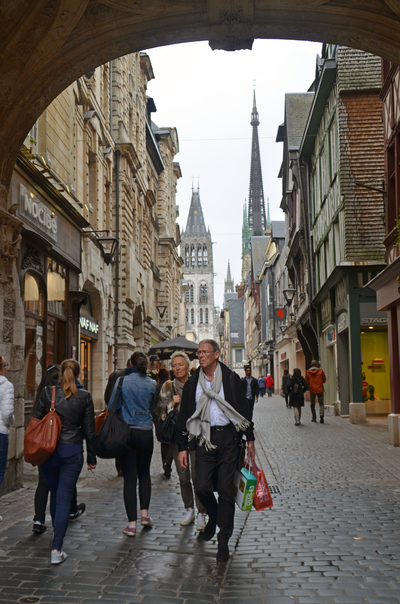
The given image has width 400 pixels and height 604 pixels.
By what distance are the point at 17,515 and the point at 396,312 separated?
941 centimetres

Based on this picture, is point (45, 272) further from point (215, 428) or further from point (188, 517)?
point (215, 428)

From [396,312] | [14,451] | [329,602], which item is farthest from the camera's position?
[396,312]

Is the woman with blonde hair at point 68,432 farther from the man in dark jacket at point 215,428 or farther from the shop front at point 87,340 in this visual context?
the shop front at point 87,340

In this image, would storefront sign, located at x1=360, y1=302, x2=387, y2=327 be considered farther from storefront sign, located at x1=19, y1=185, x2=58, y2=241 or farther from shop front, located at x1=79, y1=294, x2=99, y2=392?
storefront sign, located at x1=19, y1=185, x2=58, y2=241

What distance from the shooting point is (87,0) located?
862 centimetres

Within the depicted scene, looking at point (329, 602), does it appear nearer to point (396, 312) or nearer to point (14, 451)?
point (14, 451)

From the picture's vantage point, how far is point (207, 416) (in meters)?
6.03

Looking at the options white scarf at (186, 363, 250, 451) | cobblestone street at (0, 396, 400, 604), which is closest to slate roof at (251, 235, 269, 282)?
cobblestone street at (0, 396, 400, 604)

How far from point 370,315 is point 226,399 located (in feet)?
51.8

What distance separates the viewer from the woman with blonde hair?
6039 millimetres

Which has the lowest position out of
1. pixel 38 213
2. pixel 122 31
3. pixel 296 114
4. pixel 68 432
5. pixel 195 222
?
pixel 68 432

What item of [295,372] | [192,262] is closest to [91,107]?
[295,372]

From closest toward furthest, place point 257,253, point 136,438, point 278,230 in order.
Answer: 1. point 136,438
2. point 278,230
3. point 257,253

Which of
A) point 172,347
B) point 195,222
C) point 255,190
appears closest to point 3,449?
point 172,347
